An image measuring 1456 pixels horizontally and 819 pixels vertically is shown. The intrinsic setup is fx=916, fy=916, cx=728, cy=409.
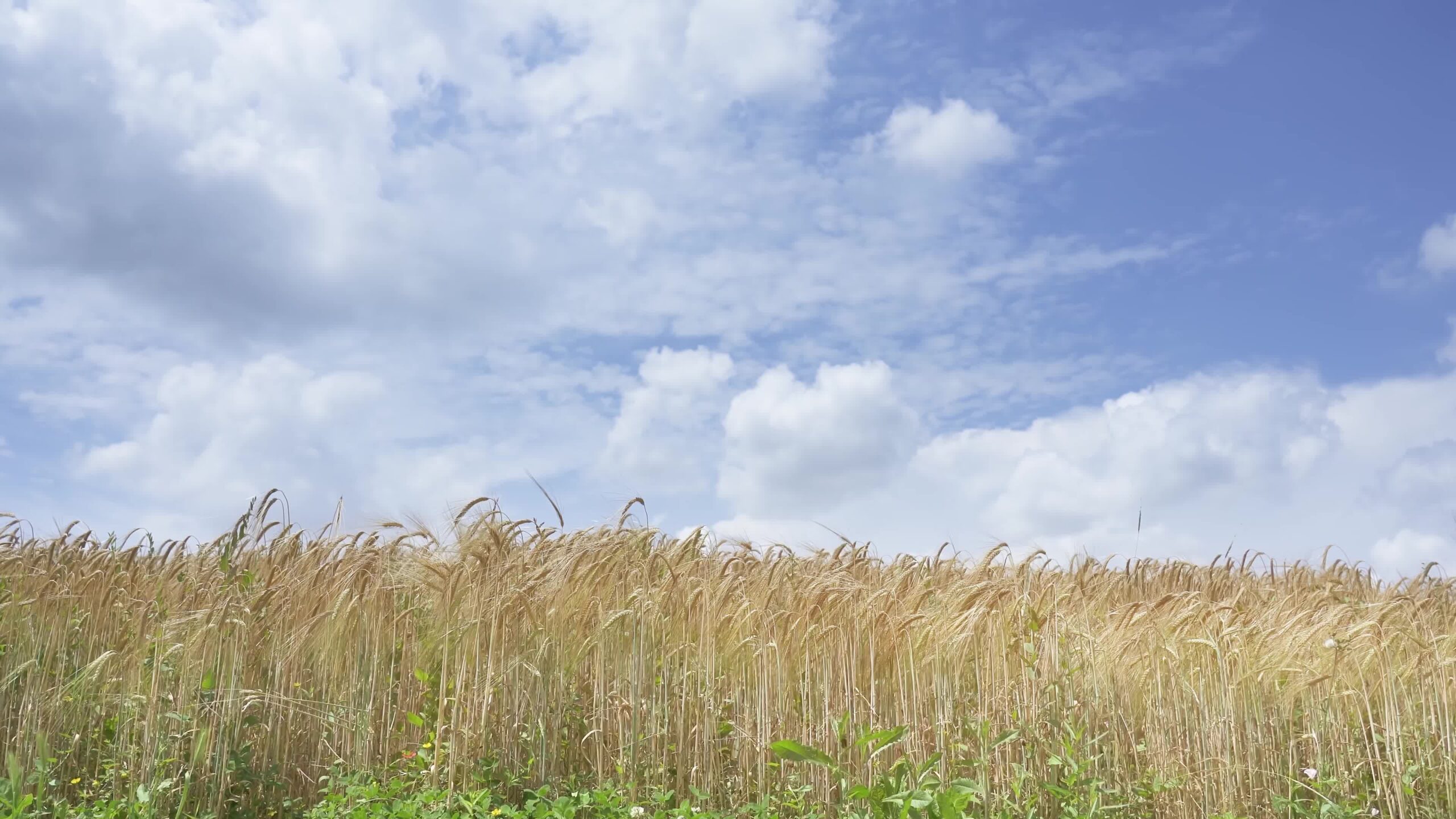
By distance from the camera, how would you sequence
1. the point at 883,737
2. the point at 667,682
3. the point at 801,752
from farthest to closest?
the point at 667,682 → the point at 883,737 → the point at 801,752

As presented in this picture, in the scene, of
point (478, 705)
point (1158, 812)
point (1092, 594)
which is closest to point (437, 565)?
point (478, 705)

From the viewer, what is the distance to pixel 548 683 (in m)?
4.43

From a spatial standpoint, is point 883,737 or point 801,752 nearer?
point 801,752

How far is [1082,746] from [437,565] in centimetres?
334

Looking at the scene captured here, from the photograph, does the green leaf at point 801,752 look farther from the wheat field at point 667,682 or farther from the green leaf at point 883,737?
the wheat field at point 667,682

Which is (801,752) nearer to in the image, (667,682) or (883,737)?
(883,737)

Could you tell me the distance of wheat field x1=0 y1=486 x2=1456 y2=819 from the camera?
429cm

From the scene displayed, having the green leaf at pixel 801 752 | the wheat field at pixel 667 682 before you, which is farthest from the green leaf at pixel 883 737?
the wheat field at pixel 667 682

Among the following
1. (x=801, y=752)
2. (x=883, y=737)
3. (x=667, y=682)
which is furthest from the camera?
(x=667, y=682)

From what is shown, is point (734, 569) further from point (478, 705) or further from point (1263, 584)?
point (1263, 584)

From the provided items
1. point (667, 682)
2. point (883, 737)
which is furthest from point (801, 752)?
point (667, 682)

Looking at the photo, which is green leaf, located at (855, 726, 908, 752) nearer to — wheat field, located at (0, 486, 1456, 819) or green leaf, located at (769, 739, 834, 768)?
green leaf, located at (769, 739, 834, 768)

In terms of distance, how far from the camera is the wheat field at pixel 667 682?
4.29 meters

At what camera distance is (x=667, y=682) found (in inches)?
173
